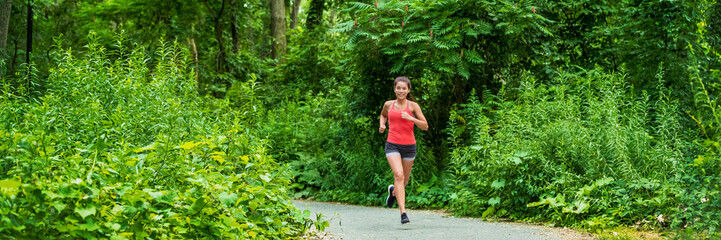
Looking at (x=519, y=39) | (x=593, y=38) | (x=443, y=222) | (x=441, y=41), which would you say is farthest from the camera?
(x=593, y=38)

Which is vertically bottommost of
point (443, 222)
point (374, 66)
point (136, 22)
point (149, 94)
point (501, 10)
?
point (443, 222)

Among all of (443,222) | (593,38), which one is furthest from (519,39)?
(443,222)

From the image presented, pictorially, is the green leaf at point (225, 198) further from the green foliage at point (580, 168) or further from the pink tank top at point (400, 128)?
the green foliage at point (580, 168)

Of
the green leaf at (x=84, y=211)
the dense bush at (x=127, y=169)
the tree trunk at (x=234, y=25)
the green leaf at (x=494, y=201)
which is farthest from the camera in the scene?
the tree trunk at (x=234, y=25)

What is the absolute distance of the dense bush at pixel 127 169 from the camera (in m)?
4.49

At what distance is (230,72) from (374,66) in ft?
41.6

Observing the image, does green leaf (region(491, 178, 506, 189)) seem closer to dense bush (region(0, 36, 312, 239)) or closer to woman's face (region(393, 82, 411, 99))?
woman's face (region(393, 82, 411, 99))

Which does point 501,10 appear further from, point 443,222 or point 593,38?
point 443,222

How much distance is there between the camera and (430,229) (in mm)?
8570

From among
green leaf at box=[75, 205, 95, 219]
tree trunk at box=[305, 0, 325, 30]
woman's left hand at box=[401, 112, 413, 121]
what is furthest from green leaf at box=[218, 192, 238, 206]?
tree trunk at box=[305, 0, 325, 30]

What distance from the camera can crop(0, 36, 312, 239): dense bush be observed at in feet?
14.7

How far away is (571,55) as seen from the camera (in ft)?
47.4

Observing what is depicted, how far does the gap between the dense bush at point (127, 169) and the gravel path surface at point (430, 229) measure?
1067 millimetres

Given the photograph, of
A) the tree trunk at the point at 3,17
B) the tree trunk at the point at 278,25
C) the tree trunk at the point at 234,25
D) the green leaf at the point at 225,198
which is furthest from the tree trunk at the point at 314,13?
the green leaf at the point at 225,198
